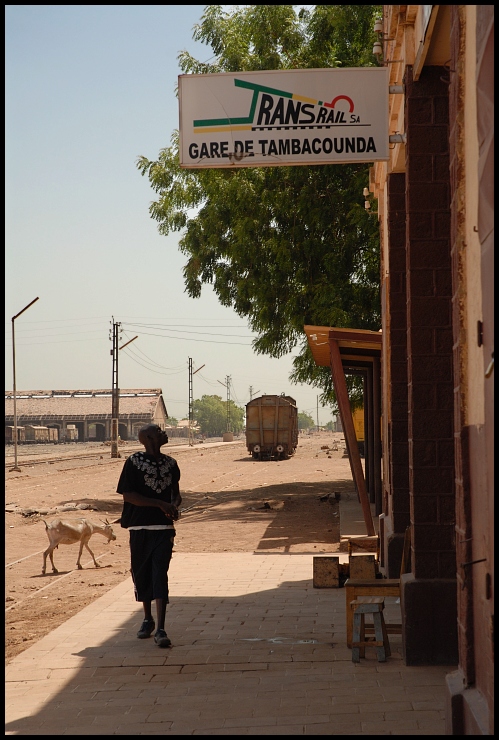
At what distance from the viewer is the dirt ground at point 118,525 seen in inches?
395

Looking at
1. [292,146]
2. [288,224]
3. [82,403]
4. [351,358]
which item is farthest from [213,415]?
[292,146]

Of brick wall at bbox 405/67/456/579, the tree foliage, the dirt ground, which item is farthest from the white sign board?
the tree foliage

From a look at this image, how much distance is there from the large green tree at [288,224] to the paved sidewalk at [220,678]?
11.6 metres

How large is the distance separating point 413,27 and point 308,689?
16.4 feet

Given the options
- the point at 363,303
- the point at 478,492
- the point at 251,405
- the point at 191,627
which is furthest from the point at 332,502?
the point at 251,405

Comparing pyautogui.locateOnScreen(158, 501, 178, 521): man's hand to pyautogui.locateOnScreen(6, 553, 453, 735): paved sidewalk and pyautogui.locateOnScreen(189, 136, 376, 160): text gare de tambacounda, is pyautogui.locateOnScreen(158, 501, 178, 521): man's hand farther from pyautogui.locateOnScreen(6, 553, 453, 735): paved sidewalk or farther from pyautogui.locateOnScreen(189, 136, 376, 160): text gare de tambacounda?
pyautogui.locateOnScreen(189, 136, 376, 160): text gare de tambacounda

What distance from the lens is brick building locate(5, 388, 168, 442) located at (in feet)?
292

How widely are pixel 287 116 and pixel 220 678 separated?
3.86 metres

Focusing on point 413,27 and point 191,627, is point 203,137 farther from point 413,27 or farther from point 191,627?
point 191,627

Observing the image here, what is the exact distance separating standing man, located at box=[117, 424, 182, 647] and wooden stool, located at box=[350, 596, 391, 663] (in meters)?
1.54

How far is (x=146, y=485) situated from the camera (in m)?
7.07

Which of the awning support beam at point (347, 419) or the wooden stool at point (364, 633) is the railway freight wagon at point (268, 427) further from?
the wooden stool at point (364, 633)

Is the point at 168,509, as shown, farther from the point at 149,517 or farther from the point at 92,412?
the point at 92,412

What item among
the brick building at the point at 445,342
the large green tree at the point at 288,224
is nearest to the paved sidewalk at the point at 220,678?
the brick building at the point at 445,342
